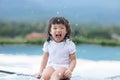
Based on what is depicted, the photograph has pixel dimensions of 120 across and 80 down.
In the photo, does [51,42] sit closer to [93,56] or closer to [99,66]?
[99,66]

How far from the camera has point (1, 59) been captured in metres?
4.56

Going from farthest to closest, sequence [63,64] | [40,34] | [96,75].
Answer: [40,34]
[96,75]
[63,64]

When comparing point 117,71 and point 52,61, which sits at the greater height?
point 52,61

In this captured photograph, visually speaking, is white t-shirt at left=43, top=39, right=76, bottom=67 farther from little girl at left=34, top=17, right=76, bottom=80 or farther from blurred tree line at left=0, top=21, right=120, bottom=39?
blurred tree line at left=0, top=21, right=120, bottom=39

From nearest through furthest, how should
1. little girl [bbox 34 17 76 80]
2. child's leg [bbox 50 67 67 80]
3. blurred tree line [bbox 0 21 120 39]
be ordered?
child's leg [bbox 50 67 67 80] → little girl [bbox 34 17 76 80] → blurred tree line [bbox 0 21 120 39]

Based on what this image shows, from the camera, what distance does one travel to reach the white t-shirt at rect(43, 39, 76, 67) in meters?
2.68

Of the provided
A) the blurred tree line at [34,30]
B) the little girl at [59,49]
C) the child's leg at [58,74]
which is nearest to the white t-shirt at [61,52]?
the little girl at [59,49]

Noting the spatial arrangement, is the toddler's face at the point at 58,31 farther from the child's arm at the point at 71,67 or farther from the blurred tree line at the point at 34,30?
the blurred tree line at the point at 34,30

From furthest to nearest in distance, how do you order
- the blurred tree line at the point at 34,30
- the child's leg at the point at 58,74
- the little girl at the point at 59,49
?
the blurred tree line at the point at 34,30, the little girl at the point at 59,49, the child's leg at the point at 58,74

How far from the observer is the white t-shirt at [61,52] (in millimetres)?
2677

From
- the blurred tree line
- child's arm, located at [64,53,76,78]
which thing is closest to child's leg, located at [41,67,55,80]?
child's arm, located at [64,53,76,78]

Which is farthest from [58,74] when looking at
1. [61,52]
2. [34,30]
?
[34,30]

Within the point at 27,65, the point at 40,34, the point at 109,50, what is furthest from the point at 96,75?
the point at 40,34

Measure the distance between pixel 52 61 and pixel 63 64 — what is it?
72mm
